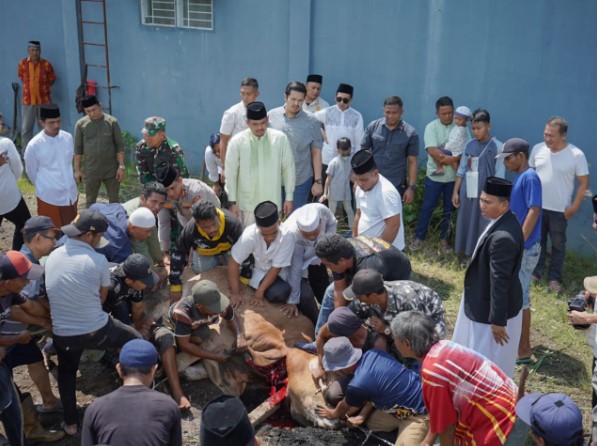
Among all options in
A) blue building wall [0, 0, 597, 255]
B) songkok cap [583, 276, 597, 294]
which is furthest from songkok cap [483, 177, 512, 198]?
blue building wall [0, 0, 597, 255]

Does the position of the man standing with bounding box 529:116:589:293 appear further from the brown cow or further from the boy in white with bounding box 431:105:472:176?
the brown cow

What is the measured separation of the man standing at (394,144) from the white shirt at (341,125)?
0.92ft

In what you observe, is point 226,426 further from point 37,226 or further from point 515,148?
point 515,148

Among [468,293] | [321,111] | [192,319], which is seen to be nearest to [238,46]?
[321,111]

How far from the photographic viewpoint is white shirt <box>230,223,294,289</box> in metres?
5.77

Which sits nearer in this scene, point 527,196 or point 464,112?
point 527,196

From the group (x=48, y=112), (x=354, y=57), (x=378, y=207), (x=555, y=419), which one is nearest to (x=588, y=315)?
(x=555, y=419)

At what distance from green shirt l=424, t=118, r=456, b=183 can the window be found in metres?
4.48

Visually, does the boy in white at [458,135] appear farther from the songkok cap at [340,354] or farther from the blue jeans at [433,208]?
the songkok cap at [340,354]

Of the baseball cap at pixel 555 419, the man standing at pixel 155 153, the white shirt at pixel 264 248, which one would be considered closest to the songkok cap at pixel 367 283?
the white shirt at pixel 264 248

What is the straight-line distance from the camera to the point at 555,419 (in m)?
2.99

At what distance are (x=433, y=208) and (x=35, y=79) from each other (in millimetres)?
7717

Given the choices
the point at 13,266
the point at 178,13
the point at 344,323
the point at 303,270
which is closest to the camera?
the point at 13,266

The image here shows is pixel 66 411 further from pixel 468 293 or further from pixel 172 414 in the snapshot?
pixel 468 293
